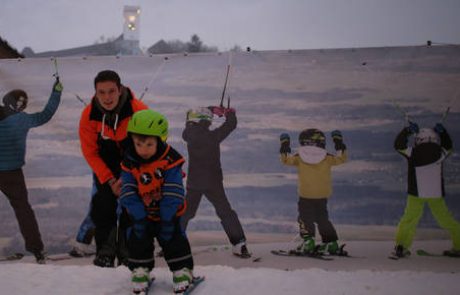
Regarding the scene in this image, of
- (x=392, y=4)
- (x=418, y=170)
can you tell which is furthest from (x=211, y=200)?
(x=392, y=4)

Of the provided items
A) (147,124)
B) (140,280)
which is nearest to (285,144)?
(147,124)

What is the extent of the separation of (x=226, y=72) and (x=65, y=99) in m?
1.38

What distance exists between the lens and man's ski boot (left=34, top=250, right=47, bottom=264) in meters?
3.83

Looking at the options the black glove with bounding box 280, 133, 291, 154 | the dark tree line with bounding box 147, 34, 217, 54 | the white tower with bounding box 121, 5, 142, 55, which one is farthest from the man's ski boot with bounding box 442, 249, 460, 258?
the white tower with bounding box 121, 5, 142, 55

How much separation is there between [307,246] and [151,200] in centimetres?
139

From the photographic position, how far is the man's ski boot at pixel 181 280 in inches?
116

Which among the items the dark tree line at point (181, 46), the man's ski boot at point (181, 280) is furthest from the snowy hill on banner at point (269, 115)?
the man's ski boot at point (181, 280)

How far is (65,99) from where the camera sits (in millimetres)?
3932

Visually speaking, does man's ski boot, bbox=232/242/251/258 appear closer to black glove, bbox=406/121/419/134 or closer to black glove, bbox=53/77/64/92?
black glove, bbox=406/121/419/134

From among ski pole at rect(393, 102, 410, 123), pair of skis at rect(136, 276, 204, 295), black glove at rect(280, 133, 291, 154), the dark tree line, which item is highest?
the dark tree line

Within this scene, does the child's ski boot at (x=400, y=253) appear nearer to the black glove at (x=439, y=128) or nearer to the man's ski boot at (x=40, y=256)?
the black glove at (x=439, y=128)

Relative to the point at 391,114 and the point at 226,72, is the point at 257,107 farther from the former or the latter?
the point at 391,114

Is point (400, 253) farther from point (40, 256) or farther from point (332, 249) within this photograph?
point (40, 256)

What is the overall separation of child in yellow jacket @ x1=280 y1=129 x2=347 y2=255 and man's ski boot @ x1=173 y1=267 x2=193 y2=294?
111 cm
